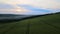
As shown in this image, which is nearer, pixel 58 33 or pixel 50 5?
pixel 58 33

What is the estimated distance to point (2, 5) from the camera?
4.22ft

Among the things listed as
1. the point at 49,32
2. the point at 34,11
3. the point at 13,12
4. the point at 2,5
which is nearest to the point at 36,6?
the point at 34,11

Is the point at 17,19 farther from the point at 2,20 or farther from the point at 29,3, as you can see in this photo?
the point at 29,3

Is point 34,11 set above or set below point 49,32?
above

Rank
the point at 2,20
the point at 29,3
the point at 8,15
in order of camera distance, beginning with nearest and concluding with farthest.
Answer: the point at 2,20 < the point at 8,15 < the point at 29,3

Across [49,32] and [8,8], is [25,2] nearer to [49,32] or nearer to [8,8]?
[8,8]

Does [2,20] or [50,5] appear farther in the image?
[50,5]

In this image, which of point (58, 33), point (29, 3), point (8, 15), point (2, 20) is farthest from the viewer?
point (29, 3)

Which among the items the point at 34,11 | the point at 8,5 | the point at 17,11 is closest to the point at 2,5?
the point at 8,5

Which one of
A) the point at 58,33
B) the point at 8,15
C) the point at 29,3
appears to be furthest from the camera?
the point at 29,3

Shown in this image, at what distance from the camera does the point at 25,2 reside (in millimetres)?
1325

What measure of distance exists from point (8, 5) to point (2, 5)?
0.08m

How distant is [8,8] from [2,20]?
Answer: 27cm

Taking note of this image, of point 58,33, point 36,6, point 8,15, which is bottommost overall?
point 58,33
